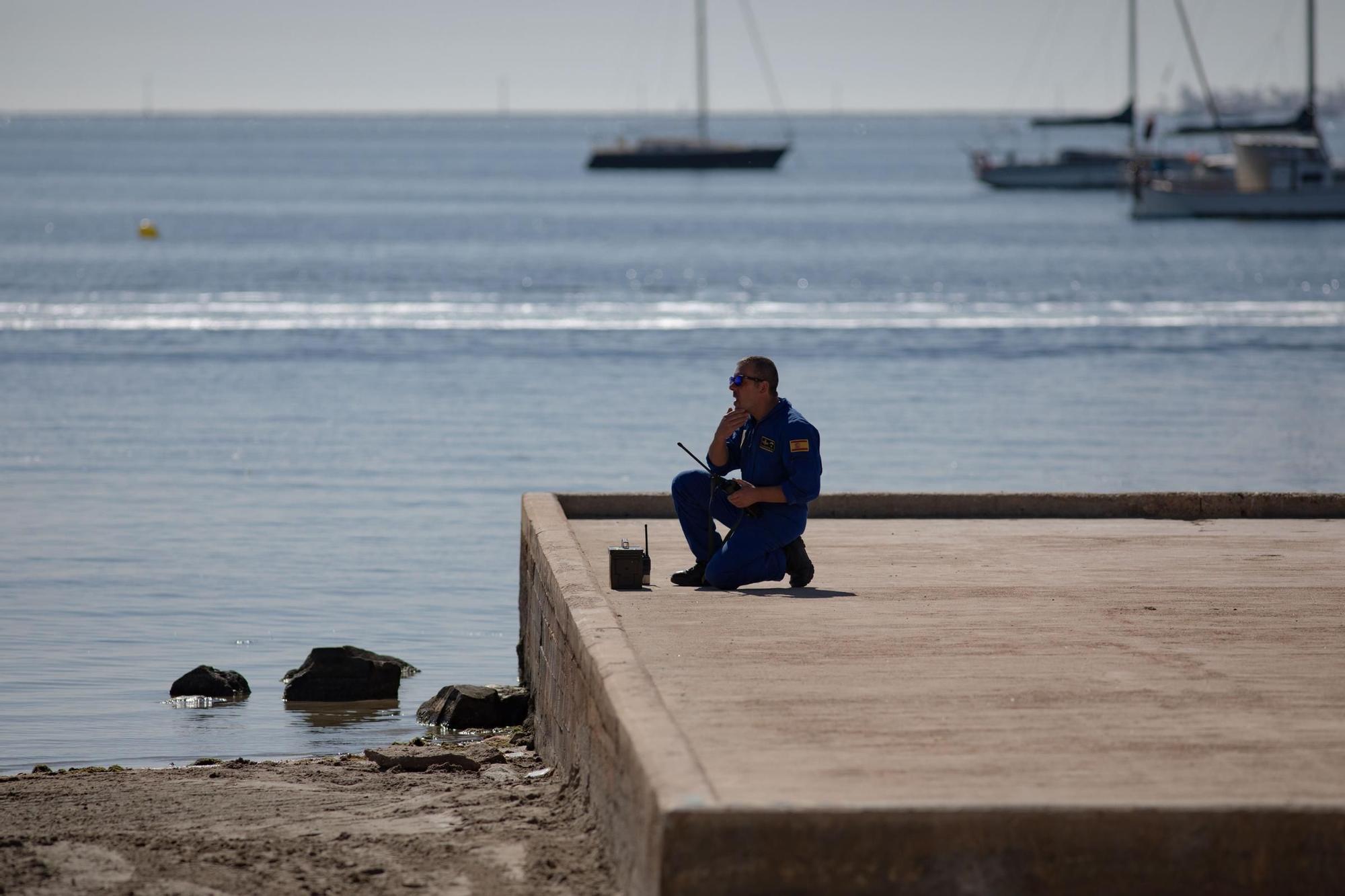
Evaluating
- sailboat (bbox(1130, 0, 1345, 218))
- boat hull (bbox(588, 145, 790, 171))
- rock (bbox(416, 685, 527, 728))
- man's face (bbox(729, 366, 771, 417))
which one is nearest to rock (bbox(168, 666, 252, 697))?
rock (bbox(416, 685, 527, 728))

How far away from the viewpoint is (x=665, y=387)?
26.9m

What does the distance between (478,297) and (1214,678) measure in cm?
3675

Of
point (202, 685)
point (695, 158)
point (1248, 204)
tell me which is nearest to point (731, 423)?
point (202, 685)

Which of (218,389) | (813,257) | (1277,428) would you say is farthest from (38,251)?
(1277,428)

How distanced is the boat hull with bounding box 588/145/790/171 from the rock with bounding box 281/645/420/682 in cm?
11463

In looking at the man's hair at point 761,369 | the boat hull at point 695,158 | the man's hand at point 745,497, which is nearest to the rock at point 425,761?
A: the man's hand at point 745,497

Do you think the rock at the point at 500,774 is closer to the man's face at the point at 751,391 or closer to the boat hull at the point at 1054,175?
the man's face at the point at 751,391

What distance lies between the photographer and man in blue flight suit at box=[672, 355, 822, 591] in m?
7.99

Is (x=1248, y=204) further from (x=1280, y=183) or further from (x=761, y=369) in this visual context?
(x=761, y=369)

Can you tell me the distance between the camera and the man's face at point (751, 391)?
7.88 m

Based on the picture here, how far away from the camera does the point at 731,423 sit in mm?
8047

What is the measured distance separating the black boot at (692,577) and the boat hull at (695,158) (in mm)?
117151

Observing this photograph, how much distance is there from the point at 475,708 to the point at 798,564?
2.16 metres

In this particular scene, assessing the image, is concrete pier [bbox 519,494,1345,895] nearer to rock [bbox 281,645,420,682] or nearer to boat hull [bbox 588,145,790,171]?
rock [bbox 281,645,420,682]
